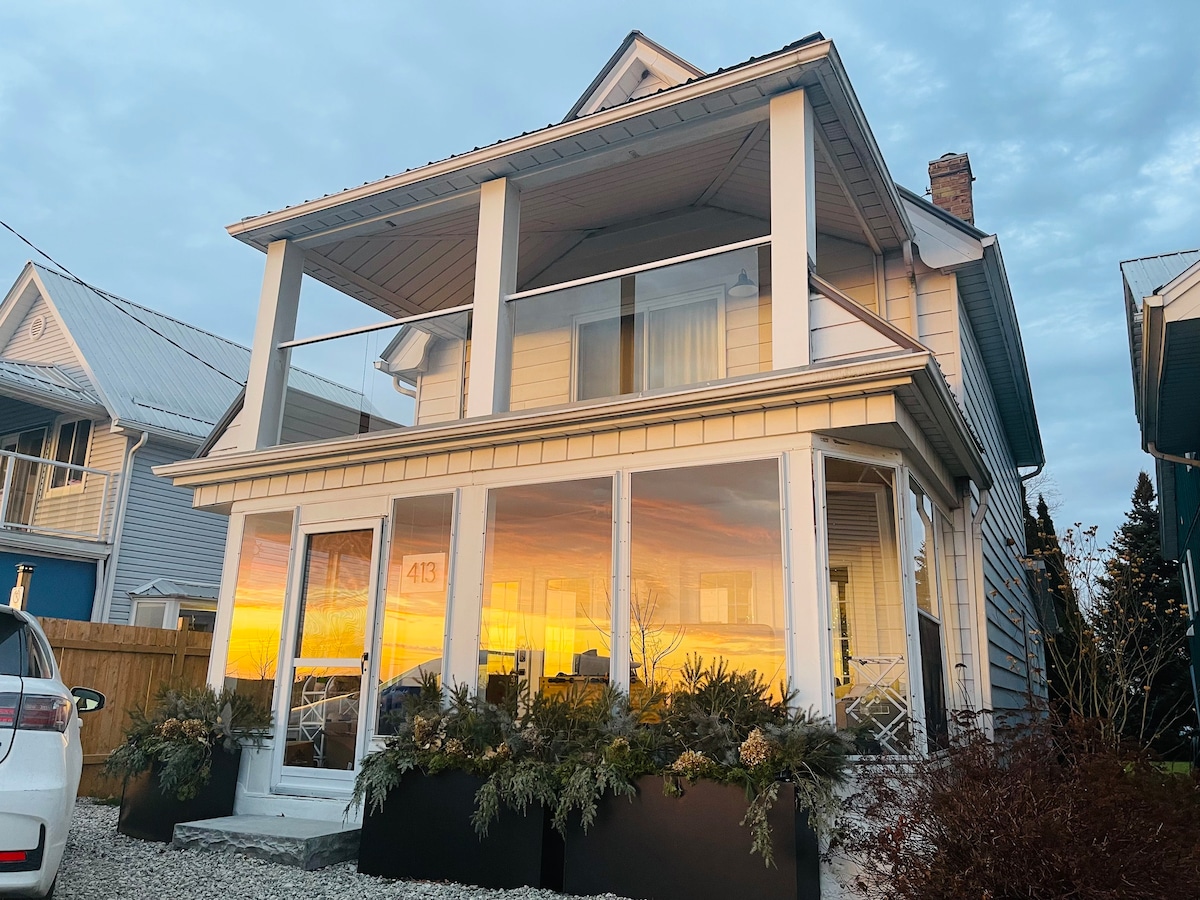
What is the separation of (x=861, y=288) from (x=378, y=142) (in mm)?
77484

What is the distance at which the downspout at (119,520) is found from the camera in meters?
14.5

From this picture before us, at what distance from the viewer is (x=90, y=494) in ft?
49.0

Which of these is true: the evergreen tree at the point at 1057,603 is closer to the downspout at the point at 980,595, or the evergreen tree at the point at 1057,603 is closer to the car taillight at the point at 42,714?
the downspout at the point at 980,595

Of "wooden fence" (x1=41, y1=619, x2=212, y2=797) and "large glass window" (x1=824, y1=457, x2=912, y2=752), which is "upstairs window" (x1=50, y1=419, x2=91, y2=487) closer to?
"wooden fence" (x1=41, y1=619, x2=212, y2=797)

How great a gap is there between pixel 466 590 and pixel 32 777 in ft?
11.2

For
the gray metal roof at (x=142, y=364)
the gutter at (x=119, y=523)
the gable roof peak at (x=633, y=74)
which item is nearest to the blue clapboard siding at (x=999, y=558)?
the gable roof peak at (x=633, y=74)

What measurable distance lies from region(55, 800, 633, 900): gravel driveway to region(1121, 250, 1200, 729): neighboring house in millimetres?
4810

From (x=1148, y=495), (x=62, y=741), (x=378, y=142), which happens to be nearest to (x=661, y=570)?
(x=62, y=741)

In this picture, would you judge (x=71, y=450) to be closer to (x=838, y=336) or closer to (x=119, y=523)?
(x=119, y=523)

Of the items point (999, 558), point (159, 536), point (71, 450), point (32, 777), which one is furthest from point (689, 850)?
point (71, 450)

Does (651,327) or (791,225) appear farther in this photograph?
(651,327)

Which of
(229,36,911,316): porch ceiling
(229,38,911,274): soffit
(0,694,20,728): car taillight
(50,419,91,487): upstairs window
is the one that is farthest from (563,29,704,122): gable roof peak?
(50,419,91,487): upstairs window

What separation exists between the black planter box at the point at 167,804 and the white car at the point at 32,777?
304 centimetres

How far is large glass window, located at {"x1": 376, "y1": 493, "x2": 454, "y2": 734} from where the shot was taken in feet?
22.9
